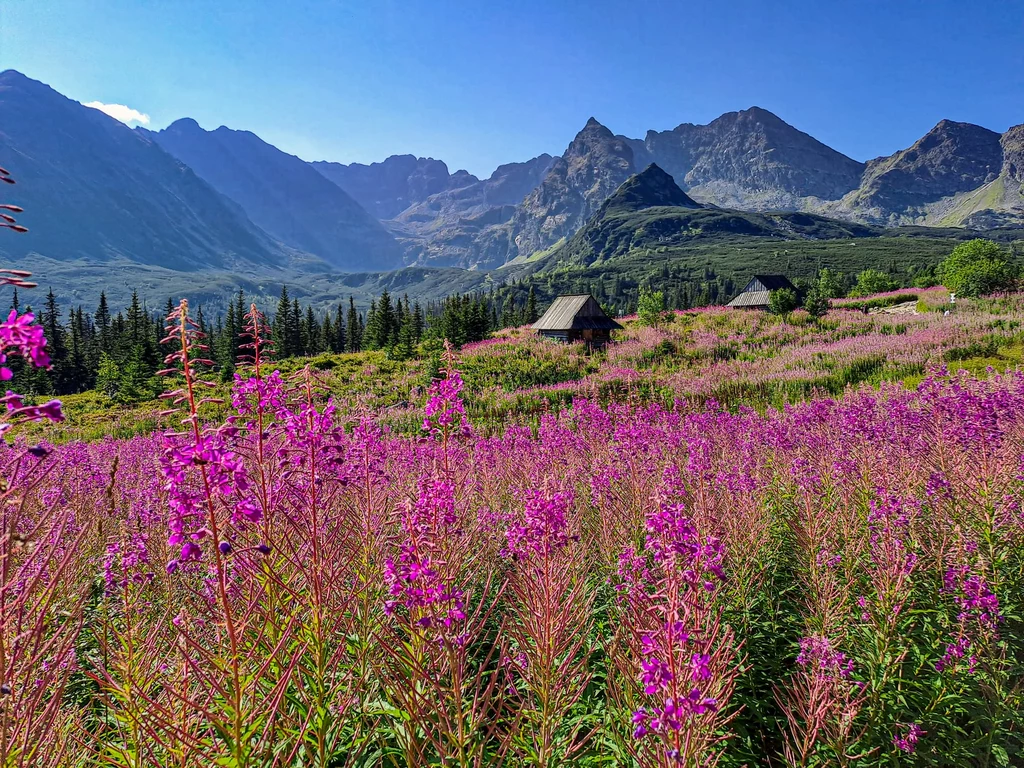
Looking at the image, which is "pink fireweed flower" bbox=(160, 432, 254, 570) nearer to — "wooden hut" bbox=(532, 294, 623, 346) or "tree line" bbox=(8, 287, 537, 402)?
"tree line" bbox=(8, 287, 537, 402)

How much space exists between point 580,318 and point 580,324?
0.61 metres

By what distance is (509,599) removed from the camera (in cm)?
404

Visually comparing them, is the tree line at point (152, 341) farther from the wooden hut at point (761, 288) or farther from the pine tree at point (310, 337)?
the wooden hut at point (761, 288)

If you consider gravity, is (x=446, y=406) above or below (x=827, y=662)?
above

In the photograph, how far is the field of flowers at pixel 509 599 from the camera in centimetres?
203

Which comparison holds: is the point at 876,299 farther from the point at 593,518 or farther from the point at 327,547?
the point at 327,547

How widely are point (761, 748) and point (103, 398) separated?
4759 cm

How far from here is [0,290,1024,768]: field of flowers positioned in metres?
2.03

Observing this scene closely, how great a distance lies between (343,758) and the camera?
2967 mm

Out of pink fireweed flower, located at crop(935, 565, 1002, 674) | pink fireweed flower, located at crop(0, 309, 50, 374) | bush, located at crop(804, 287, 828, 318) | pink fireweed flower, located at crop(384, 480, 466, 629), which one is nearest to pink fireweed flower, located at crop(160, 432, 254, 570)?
pink fireweed flower, located at crop(0, 309, 50, 374)

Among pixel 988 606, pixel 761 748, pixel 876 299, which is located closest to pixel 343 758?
pixel 761 748

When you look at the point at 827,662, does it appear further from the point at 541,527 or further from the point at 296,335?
the point at 296,335

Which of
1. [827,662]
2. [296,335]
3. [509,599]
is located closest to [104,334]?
[296,335]

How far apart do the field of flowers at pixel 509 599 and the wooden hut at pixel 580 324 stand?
29199mm
